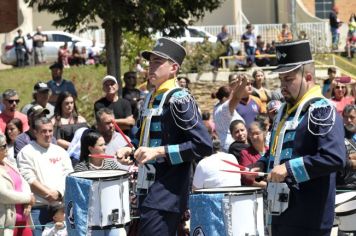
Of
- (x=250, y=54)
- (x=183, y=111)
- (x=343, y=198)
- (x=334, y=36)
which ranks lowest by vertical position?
(x=343, y=198)

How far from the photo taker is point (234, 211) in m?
8.54

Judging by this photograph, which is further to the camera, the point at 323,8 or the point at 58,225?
the point at 323,8

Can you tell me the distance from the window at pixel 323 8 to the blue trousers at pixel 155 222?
36633mm

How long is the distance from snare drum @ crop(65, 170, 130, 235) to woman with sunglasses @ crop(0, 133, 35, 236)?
1.67m

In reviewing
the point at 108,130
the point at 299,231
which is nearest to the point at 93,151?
the point at 108,130

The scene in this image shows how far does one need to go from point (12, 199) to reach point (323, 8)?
1393 inches

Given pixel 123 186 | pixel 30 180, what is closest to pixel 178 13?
pixel 30 180

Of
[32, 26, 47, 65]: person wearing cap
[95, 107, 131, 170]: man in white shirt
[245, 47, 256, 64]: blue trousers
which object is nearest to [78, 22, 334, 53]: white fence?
[32, 26, 47, 65]: person wearing cap

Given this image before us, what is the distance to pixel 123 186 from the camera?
940 cm

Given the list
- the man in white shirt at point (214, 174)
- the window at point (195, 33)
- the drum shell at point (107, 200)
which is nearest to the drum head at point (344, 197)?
the man in white shirt at point (214, 174)

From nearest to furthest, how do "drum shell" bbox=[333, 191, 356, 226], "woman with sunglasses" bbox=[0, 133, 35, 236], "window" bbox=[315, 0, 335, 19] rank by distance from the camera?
1. "woman with sunglasses" bbox=[0, 133, 35, 236]
2. "drum shell" bbox=[333, 191, 356, 226]
3. "window" bbox=[315, 0, 335, 19]

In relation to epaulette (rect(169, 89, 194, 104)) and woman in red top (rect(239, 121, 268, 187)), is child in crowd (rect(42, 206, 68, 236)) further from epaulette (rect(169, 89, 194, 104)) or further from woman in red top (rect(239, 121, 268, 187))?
epaulette (rect(169, 89, 194, 104))

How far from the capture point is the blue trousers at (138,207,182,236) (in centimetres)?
880

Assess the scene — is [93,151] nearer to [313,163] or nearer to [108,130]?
[108,130]
